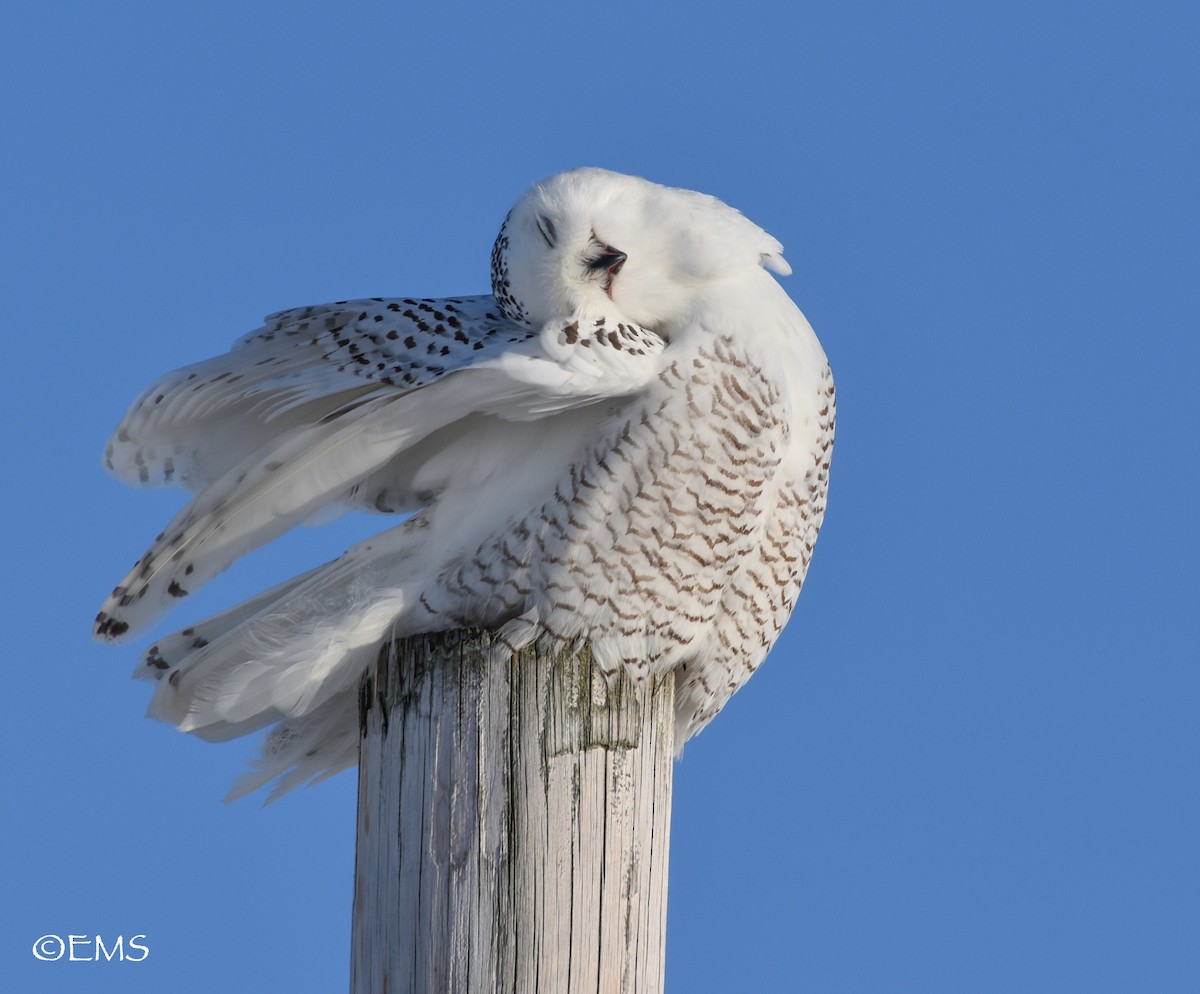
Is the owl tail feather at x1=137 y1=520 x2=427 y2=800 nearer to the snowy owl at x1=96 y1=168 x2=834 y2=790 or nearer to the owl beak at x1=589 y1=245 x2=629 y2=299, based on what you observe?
the snowy owl at x1=96 y1=168 x2=834 y2=790

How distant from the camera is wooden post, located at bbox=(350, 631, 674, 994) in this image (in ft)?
9.72

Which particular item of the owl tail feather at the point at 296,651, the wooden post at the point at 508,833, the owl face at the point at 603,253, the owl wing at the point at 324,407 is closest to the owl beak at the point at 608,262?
the owl face at the point at 603,253

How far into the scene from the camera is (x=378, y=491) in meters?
3.73

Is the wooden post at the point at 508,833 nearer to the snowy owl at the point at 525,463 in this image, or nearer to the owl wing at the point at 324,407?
the snowy owl at the point at 525,463

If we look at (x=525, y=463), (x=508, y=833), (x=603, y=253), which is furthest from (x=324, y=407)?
(x=508, y=833)

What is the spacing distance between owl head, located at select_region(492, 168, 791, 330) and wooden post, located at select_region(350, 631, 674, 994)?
2.68 ft

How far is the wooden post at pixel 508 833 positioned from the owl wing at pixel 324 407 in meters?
0.47

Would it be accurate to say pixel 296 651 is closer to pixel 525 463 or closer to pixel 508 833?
pixel 525 463

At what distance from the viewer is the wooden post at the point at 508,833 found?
2963mm

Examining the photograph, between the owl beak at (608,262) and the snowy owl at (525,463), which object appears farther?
the owl beak at (608,262)

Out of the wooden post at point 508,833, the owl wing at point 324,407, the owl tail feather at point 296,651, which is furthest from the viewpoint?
the owl tail feather at point 296,651

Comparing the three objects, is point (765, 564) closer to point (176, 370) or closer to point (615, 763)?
point (615, 763)

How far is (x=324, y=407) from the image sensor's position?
3.69m

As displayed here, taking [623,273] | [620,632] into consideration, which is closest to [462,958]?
[620,632]
